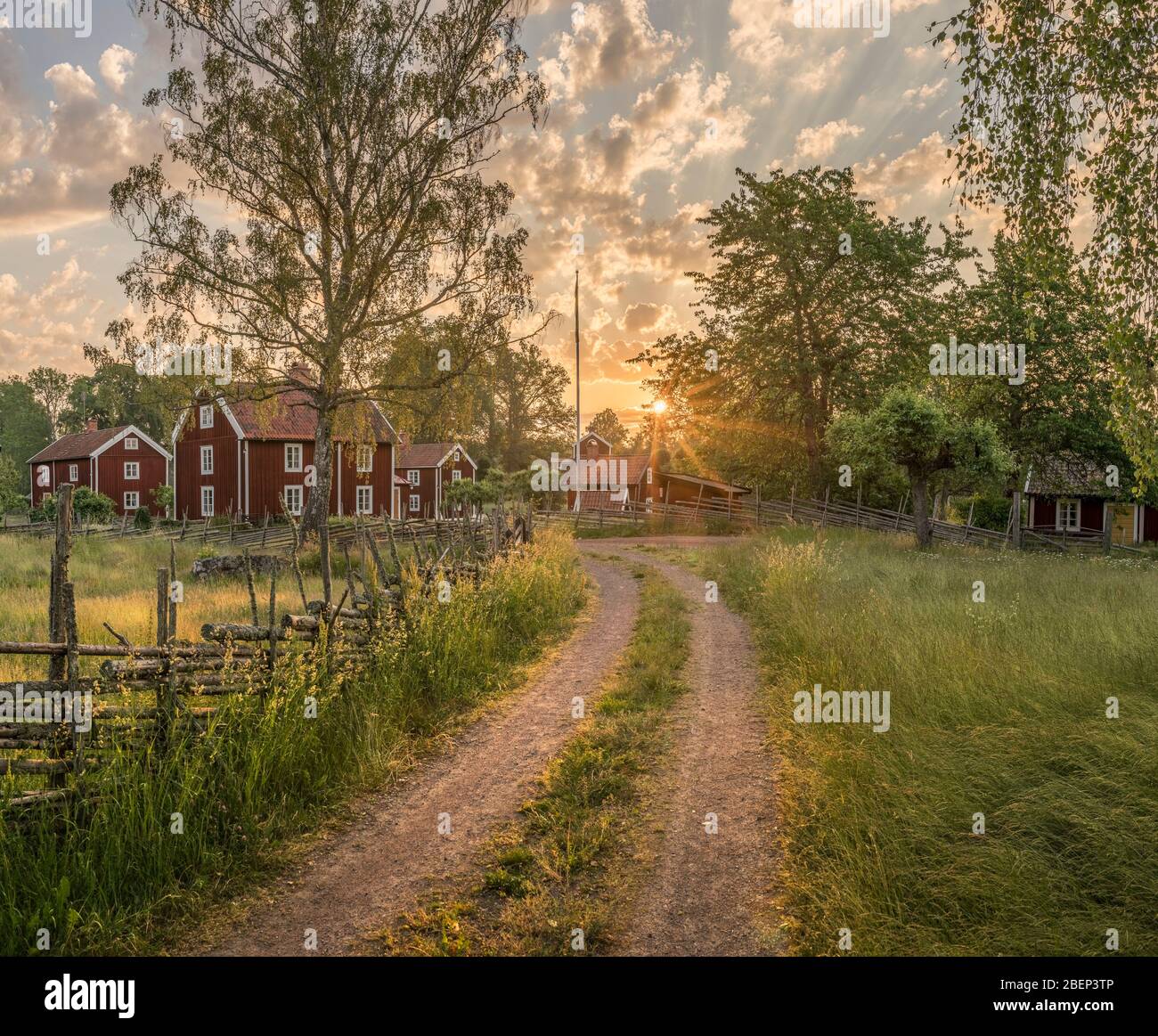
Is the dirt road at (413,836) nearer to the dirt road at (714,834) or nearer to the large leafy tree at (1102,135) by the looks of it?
the dirt road at (714,834)

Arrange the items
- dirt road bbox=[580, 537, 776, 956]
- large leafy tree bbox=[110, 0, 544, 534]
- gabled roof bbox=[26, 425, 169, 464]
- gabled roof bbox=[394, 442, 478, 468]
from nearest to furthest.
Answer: dirt road bbox=[580, 537, 776, 956], large leafy tree bbox=[110, 0, 544, 534], gabled roof bbox=[26, 425, 169, 464], gabled roof bbox=[394, 442, 478, 468]

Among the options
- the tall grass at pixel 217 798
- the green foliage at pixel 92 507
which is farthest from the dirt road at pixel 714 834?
the green foliage at pixel 92 507

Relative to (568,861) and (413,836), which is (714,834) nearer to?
(568,861)

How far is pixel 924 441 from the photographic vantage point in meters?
21.2

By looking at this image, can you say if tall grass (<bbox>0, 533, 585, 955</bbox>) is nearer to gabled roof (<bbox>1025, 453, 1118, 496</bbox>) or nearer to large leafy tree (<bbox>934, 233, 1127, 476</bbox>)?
large leafy tree (<bbox>934, 233, 1127, 476</bbox>)

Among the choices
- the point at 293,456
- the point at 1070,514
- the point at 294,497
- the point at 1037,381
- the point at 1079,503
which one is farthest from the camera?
the point at 293,456

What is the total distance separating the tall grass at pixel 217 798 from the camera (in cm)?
382

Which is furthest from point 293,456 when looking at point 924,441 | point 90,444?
point 924,441

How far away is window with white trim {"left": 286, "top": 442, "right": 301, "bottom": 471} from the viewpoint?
1478 inches

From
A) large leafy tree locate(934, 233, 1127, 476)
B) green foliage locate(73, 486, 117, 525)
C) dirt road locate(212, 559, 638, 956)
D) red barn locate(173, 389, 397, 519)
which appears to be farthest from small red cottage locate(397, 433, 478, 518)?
dirt road locate(212, 559, 638, 956)

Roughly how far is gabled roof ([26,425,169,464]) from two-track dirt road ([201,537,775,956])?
46.3 metres

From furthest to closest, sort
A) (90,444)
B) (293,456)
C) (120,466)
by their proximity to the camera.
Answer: (90,444) < (120,466) < (293,456)

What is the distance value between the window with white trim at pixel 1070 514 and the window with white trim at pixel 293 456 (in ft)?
133

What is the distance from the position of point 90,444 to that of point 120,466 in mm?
3513
